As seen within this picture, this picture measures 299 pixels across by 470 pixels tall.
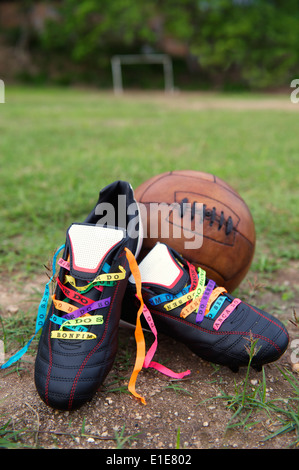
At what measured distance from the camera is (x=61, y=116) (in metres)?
9.66

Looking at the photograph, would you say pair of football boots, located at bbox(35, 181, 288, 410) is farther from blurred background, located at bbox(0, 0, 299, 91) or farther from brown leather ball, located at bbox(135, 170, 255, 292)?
blurred background, located at bbox(0, 0, 299, 91)

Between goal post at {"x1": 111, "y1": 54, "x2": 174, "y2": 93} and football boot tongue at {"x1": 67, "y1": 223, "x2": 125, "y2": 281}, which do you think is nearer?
football boot tongue at {"x1": 67, "y1": 223, "x2": 125, "y2": 281}

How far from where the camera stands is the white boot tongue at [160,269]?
1.84m

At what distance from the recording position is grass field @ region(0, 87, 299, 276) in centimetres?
321

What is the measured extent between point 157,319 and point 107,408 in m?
0.40

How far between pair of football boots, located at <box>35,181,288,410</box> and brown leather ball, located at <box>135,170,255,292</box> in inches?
8.2

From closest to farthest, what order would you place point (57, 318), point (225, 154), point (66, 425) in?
point (66, 425), point (57, 318), point (225, 154)

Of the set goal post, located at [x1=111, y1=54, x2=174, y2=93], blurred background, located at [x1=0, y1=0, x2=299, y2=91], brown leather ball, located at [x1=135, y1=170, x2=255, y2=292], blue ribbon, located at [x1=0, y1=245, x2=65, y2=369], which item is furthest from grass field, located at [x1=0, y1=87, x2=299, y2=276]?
goal post, located at [x1=111, y1=54, x2=174, y2=93]

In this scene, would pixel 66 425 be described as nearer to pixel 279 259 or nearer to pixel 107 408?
pixel 107 408

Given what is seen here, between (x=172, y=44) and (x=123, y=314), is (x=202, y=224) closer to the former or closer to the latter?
(x=123, y=314)

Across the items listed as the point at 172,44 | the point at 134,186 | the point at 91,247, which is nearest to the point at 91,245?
the point at 91,247

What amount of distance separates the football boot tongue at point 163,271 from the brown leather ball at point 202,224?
0.58 feet

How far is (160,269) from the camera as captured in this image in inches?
73.7
